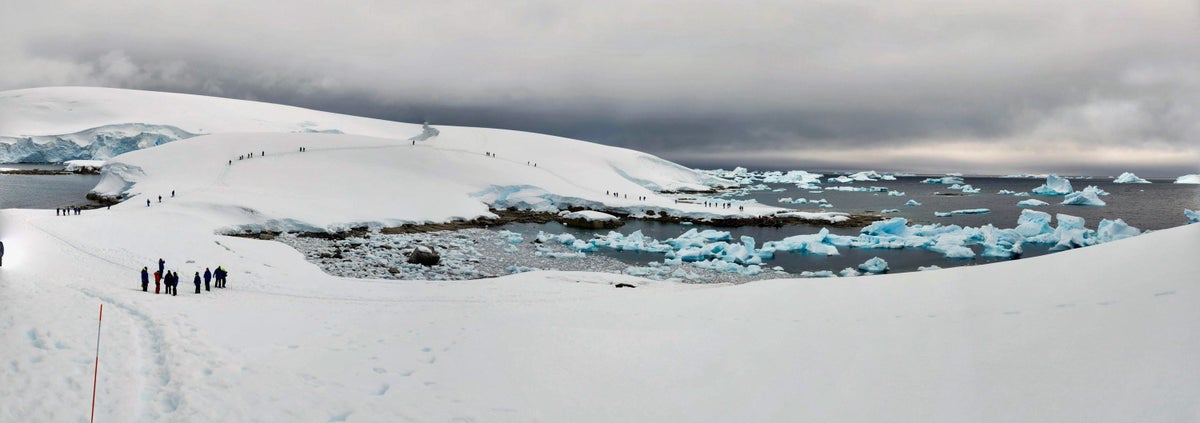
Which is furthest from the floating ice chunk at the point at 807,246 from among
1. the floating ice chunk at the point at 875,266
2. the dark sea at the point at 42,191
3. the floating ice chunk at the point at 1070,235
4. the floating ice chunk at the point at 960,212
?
the dark sea at the point at 42,191

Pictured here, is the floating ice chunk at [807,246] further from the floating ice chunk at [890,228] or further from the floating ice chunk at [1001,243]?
the floating ice chunk at [1001,243]

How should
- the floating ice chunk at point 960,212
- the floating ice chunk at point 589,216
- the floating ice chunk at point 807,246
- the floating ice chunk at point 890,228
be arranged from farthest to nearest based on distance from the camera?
1. the floating ice chunk at point 960,212
2. the floating ice chunk at point 589,216
3. the floating ice chunk at point 890,228
4. the floating ice chunk at point 807,246

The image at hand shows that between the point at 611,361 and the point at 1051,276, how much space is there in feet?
20.0

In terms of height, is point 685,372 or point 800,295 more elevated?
point 800,295

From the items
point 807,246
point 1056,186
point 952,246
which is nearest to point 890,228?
point 952,246

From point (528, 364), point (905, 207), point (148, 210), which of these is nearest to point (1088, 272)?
point (528, 364)

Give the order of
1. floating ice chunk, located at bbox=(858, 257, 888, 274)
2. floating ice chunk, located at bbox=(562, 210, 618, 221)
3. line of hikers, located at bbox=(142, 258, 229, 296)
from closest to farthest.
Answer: line of hikers, located at bbox=(142, 258, 229, 296) < floating ice chunk, located at bbox=(858, 257, 888, 274) < floating ice chunk, located at bbox=(562, 210, 618, 221)

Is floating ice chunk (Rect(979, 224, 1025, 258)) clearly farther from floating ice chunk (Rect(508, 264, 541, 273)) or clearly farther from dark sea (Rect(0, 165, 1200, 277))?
floating ice chunk (Rect(508, 264, 541, 273))

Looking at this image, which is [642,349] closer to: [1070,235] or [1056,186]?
[1070,235]

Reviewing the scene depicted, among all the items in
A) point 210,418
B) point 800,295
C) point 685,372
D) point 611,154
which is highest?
point 611,154

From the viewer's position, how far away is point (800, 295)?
10273mm

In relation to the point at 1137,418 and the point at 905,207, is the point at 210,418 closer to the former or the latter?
the point at 1137,418

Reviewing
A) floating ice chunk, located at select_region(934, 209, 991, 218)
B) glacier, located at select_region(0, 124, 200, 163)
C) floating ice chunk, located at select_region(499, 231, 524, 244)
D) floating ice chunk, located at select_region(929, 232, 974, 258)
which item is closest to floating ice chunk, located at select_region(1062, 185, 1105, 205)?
floating ice chunk, located at select_region(934, 209, 991, 218)

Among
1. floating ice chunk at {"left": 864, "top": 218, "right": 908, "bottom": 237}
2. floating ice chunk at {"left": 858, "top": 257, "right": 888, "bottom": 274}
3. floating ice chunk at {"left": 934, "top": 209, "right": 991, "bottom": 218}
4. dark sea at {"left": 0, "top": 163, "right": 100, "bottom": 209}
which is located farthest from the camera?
floating ice chunk at {"left": 934, "top": 209, "right": 991, "bottom": 218}
